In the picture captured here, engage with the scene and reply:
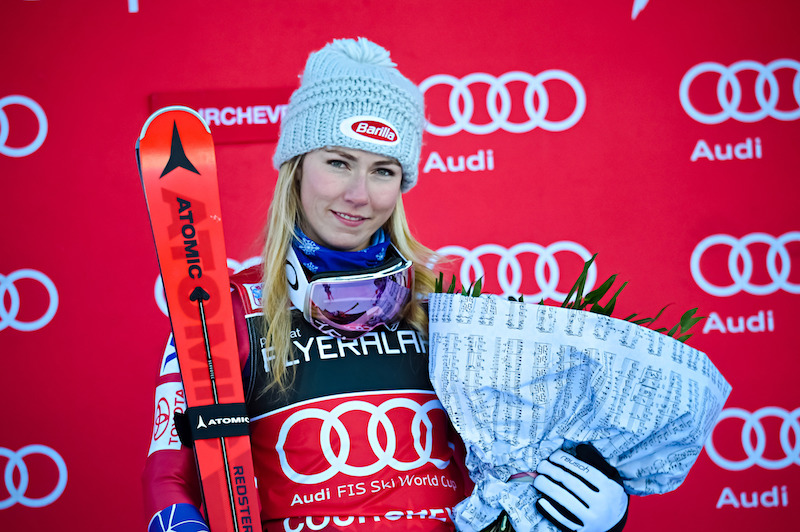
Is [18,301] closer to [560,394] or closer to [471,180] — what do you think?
[471,180]

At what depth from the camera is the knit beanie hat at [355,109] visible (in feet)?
4.71

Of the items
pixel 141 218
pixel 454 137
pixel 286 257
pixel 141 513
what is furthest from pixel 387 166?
pixel 141 513

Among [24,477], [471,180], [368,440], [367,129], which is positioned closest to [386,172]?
[367,129]

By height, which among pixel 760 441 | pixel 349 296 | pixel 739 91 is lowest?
pixel 760 441

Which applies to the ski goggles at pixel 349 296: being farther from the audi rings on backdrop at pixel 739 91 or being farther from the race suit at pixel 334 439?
the audi rings on backdrop at pixel 739 91

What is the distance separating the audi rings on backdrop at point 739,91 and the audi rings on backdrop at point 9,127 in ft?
6.67

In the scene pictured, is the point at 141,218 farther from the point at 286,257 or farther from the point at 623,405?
the point at 623,405

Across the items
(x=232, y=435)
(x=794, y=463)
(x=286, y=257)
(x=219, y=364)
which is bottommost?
(x=794, y=463)

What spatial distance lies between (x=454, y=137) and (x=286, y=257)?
115 centimetres

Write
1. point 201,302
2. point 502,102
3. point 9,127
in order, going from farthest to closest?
point 502,102, point 9,127, point 201,302

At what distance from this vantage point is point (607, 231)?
252cm

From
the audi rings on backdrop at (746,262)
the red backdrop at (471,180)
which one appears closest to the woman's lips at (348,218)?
the red backdrop at (471,180)

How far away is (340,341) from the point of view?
1.43 meters

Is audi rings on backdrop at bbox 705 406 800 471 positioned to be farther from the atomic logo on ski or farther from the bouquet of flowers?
the atomic logo on ski
